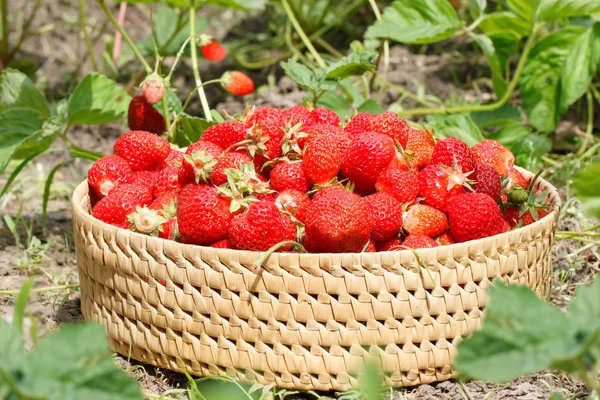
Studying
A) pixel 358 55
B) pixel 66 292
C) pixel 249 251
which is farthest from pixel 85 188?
pixel 358 55

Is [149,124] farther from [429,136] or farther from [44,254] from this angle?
[429,136]

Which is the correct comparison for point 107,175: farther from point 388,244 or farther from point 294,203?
point 388,244

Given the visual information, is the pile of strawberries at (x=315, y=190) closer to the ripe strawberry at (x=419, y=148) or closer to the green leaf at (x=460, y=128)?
the ripe strawberry at (x=419, y=148)

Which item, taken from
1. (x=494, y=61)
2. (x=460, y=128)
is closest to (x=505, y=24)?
(x=494, y=61)

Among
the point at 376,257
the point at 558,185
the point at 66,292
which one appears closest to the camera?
the point at 376,257

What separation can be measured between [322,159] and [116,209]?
1.20 ft

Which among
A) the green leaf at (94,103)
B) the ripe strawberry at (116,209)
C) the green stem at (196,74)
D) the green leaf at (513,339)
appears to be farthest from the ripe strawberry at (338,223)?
the green leaf at (94,103)

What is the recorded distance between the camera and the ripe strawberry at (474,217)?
1.31m

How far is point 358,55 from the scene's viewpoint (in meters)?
1.75

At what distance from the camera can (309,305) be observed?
47.3 inches

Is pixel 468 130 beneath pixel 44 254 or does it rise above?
above

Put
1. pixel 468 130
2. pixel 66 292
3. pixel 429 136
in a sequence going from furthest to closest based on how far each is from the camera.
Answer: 1. pixel 468 130
2. pixel 66 292
3. pixel 429 136

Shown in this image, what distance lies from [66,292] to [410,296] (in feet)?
2.62

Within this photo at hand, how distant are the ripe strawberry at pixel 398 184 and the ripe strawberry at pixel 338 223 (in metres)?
0.12
